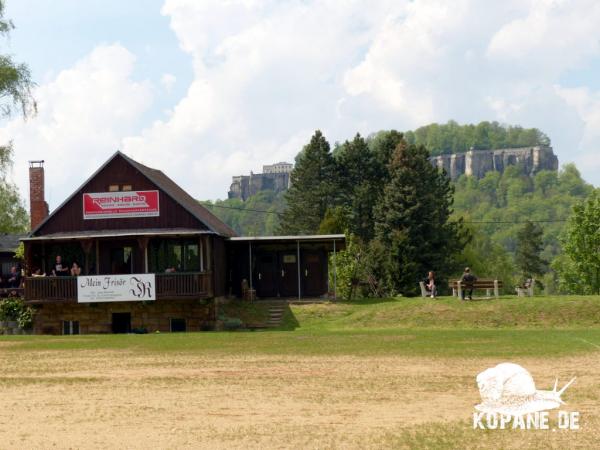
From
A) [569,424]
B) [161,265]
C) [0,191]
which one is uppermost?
[0,191]

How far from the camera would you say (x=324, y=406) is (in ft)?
52.3

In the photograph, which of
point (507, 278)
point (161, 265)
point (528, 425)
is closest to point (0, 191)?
point (161, 265)

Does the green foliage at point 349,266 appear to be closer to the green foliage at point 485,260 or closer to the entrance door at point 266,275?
the entrance door at point 266,275

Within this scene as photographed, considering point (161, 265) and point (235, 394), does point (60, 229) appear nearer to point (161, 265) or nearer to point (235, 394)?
point (161, 265)

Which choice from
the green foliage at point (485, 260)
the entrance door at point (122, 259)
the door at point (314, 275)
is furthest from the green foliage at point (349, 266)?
the entrance door at point (122, 259)

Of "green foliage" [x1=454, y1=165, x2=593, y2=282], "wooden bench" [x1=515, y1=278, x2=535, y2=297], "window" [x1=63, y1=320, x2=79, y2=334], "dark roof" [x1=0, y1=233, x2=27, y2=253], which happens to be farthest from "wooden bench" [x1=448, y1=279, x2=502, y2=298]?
"green foliage" [x1=454, y1=165, x2=593, y2=282]

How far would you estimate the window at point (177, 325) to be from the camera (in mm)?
41375

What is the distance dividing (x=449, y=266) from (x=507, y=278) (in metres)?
36.7

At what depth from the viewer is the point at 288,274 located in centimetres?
4625

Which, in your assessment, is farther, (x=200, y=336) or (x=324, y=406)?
(x=200, y=336)

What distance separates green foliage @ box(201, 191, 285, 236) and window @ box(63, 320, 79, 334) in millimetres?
114067

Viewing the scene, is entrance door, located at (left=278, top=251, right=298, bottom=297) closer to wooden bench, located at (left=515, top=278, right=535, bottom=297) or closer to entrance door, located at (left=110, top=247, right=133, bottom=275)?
entrance door, located at (left=110, top=247, right=133, bottom=275)

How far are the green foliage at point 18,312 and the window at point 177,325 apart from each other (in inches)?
243

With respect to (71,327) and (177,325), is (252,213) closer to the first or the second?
(71,327)
